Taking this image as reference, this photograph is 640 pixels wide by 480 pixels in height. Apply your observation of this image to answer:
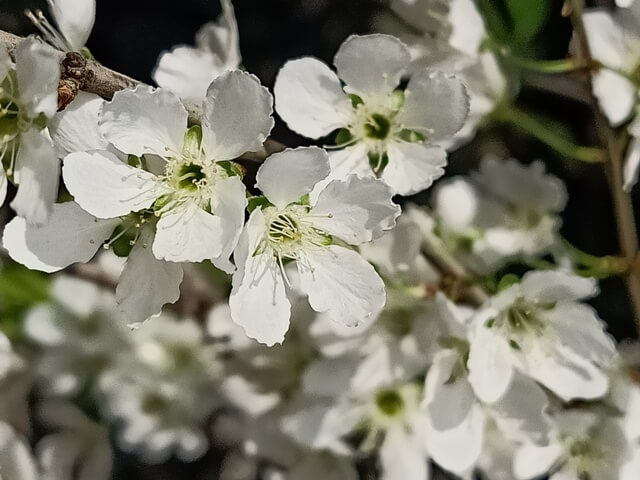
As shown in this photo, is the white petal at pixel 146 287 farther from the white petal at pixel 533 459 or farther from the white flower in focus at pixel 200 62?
the white petal at pixel 533 459

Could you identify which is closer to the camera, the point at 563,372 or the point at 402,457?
the point at 563,372

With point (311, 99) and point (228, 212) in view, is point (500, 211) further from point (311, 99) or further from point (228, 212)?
point (228, 212)

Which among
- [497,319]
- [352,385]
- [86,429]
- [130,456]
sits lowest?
[130,456]

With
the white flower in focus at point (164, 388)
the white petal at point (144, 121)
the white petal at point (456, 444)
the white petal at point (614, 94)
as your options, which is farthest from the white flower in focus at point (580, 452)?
the white petal at point (144, 121)

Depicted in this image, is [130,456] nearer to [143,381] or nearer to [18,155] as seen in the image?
[143,381]

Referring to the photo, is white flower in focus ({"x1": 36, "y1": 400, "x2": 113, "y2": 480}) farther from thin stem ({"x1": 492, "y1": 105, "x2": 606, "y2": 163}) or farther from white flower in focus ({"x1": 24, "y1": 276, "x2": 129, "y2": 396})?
thin stem ({"x1": 492, "y1": 105, "x2": 606, "y2": 163})

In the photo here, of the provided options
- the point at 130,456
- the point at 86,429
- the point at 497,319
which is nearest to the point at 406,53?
the point at 497,319

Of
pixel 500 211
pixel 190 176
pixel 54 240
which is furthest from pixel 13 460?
pixel 500 211
